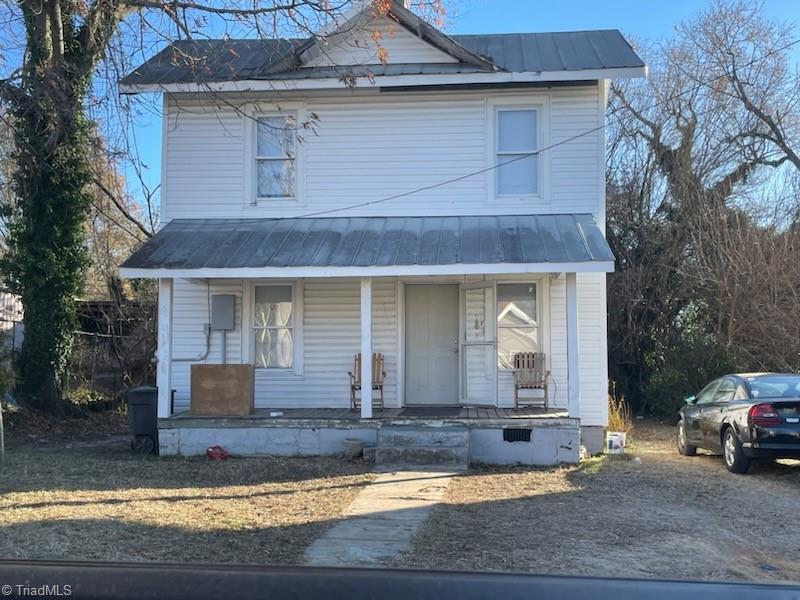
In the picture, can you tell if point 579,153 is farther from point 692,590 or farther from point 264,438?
point 692,590

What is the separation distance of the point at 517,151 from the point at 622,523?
7007mm

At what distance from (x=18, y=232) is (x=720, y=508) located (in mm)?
12667

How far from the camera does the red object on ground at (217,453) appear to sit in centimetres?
1017

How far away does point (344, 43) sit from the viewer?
12.1 m

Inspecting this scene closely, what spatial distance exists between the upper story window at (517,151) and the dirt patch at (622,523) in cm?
470

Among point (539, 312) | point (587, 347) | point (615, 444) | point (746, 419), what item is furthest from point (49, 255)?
point (746, 419)

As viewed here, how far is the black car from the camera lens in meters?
8.76

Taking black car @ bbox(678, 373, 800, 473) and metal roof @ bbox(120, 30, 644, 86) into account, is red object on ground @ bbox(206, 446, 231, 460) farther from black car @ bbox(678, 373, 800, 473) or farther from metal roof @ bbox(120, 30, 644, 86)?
black car @ bbox(678, 373, 800, 473)

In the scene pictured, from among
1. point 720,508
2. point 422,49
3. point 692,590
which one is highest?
point 422,49

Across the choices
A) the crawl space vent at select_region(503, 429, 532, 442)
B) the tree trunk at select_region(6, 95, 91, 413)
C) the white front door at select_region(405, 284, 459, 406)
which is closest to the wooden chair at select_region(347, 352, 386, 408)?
the white front door at select_region(405, 284, 459, 406)

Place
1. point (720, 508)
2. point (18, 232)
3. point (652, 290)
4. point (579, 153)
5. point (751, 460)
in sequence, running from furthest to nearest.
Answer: point (652, 290) → point (18, 232) → point (579, 153) → point (751, 460) → point (720, 508)

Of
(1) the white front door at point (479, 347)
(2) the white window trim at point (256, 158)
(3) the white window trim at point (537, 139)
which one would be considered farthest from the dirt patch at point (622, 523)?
(2) the white window trim at point (256, 158)

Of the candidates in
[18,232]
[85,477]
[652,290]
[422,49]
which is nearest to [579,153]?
[422,49]

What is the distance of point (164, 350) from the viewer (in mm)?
10664
